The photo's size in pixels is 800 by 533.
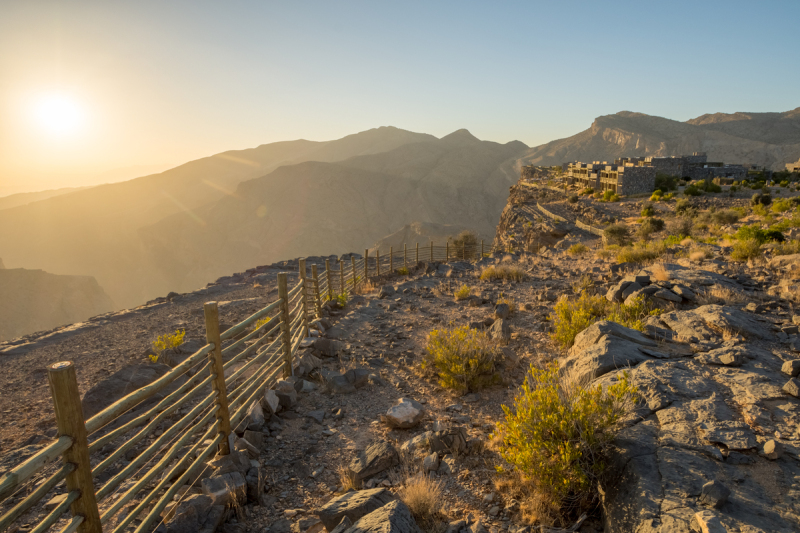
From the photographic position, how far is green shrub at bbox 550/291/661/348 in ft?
21.0

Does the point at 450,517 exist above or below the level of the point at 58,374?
below

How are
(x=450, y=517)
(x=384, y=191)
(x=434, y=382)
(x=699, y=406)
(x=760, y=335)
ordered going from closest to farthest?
(x=450, y=517) < (x=699, y=406) < (x=760, y=335) < (x=434, y=382) < (x=384, y=191)

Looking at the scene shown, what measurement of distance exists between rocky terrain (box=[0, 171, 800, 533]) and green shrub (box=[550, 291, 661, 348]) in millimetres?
266

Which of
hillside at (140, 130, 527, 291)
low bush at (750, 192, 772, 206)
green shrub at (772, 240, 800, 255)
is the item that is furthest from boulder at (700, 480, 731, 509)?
hillside at (140, 130, 527, 291)

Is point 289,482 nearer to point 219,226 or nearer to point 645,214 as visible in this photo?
point 645,214

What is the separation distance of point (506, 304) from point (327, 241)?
274ft

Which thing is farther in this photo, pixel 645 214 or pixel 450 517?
pixel 645 214

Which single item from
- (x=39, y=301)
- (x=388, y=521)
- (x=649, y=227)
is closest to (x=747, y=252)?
(x=388, y=521)

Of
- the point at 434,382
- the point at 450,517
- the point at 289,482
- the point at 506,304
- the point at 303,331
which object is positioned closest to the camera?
the point at 450,517

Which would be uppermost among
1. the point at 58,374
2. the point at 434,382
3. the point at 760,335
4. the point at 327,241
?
the point at 58,374

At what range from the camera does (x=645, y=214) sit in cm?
2528

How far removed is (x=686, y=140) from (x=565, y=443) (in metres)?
114

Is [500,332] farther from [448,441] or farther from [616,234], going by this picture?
[616,234]

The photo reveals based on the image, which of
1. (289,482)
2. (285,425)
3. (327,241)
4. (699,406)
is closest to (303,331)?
(285,425)
